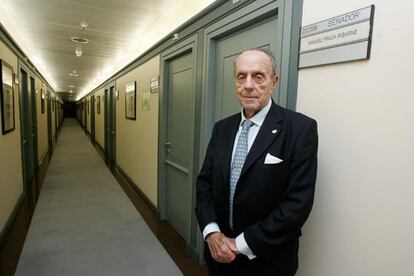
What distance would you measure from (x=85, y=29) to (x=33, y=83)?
2751 millimetres

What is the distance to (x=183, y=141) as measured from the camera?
2941 mm

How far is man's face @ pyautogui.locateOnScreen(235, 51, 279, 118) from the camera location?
1162mm

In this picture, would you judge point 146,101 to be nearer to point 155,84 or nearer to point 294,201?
point 155,84

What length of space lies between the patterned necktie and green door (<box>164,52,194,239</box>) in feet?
4.52

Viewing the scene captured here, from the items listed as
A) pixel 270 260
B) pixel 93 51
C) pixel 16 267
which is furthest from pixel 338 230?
pixel 93 51

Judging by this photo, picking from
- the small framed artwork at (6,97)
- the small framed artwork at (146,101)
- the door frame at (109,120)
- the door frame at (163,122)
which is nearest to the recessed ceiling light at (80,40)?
the small framed artwork at (6,97)

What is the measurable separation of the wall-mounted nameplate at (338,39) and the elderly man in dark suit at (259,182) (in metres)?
0.27

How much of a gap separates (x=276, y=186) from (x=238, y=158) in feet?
0.74

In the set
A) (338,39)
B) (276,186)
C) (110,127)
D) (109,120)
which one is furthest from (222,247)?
(109,120)

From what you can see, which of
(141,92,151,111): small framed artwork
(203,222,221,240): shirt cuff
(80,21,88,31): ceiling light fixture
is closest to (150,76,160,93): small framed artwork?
(141,92,151,111): small framed artwork

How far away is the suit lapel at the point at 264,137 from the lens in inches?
44.6

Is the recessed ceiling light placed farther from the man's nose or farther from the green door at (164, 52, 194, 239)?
the man's nose

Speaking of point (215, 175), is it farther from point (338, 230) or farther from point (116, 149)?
point (116, 149)

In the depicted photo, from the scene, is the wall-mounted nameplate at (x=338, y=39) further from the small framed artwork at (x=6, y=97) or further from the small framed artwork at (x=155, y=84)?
the small framed artwork at (x=6, y=97)
